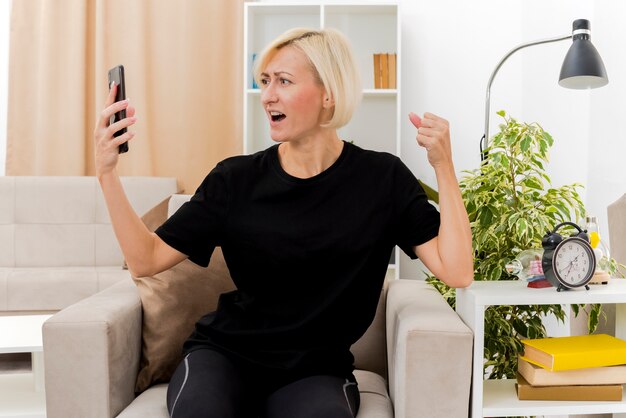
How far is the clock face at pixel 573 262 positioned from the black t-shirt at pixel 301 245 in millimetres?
287

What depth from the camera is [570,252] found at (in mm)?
1634

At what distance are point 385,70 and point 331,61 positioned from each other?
7.47 feet

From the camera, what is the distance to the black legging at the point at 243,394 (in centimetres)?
138

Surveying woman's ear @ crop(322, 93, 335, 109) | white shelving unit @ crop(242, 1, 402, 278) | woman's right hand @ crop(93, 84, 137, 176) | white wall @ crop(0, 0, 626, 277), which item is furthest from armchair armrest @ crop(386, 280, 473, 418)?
white shelving unit @ crop(242, 1, 402, 278)

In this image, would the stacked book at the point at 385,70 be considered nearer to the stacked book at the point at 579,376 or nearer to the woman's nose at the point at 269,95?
the woman's nose at the point at 269,95

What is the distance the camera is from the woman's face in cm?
162

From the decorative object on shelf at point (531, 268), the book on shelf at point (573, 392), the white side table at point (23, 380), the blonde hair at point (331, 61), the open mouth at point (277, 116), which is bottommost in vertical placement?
the white side table at point (23, 380)

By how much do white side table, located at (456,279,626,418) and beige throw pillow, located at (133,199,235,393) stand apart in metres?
0.61

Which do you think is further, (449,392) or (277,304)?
(277,304)

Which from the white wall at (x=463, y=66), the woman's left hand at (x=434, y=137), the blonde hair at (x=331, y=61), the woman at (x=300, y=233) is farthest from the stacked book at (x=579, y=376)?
the white wall at (x=463, y=66)

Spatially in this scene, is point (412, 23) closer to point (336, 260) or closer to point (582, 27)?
point (582, 27)

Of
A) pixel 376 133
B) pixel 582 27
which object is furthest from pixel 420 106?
pixel 582 27

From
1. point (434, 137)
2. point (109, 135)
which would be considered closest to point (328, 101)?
point (434, 137)

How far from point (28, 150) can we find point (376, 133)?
1.93 metres
